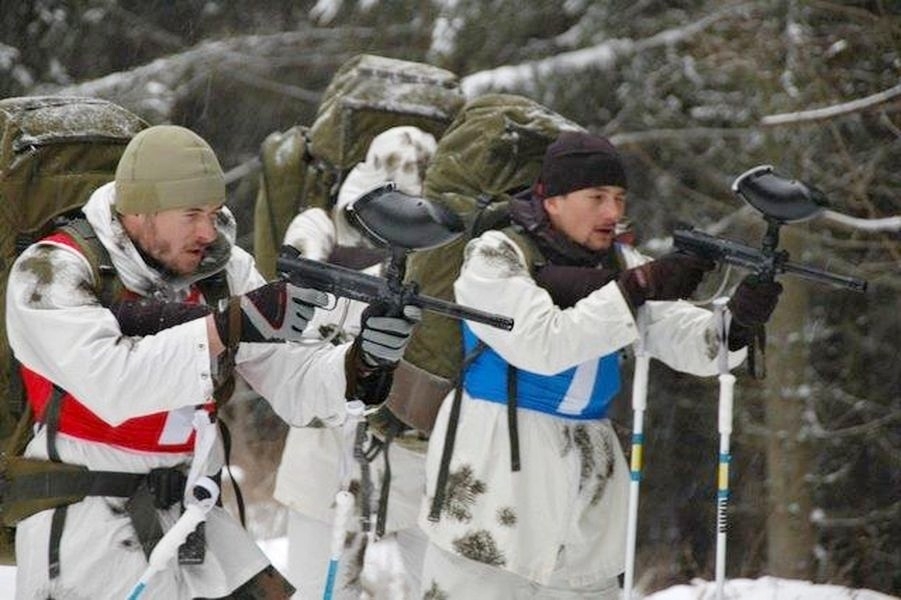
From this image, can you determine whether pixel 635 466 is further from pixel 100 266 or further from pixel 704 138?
pixel 704 138

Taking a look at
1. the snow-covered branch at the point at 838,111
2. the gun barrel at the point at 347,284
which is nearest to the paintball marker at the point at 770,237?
the gun barrel at the point at 347,284

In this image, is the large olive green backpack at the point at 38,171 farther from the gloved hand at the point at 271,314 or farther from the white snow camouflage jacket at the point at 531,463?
the white snow camouflage jacket at the point at 531,463

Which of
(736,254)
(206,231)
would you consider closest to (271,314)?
(206,231)

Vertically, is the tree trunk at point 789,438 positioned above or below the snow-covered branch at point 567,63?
below

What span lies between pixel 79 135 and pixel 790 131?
25.4 ft

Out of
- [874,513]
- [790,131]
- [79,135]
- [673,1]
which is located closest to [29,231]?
[79,135]

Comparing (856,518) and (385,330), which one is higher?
(385,330)

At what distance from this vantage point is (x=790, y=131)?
10953 millimetres

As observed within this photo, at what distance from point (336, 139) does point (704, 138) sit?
6544 millimetres

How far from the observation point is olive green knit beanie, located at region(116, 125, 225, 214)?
3.66 m

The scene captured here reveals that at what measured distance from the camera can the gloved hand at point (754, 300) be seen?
447 cm

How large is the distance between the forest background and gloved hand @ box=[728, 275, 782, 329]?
13.8 feet

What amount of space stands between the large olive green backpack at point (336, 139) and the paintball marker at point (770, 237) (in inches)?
86.4

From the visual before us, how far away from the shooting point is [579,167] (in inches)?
185
